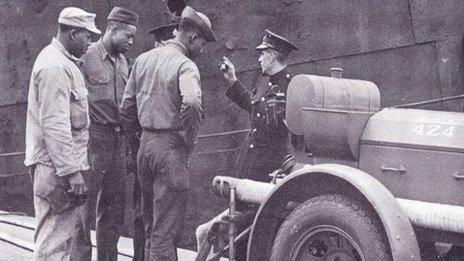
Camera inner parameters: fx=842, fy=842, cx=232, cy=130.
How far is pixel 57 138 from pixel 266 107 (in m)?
1.92

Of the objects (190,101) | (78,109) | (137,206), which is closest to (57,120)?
(78,109)

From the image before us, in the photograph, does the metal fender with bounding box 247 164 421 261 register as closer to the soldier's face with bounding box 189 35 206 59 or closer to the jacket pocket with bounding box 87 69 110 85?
the soldier's face with bounding box 189 35 206 59

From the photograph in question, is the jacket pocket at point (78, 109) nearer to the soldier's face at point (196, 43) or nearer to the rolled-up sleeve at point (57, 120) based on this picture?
the rolled-up sleeve at point (57, 120)

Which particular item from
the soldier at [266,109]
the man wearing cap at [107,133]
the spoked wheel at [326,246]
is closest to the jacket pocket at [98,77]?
the man wearing cap at [107,133]

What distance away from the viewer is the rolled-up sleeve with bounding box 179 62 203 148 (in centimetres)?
534

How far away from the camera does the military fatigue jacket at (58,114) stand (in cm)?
476

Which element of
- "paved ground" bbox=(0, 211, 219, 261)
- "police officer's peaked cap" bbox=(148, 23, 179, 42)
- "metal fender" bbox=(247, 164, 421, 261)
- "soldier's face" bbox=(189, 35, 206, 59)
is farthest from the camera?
"police officer's peaked cap" bbox=(148, 23, 179, 42)

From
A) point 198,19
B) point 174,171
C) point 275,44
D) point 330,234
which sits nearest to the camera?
point 330,234

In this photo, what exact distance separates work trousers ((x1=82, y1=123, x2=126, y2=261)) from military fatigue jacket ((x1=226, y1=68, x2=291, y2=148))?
0.98m

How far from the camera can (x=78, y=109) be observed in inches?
198

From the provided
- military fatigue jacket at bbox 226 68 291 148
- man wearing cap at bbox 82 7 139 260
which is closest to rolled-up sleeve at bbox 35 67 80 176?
man wearing cap at bbox 82 7 139 260

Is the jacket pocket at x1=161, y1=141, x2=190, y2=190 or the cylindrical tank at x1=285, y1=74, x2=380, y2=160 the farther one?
the jacket pocket at x1=161, y1=141, x2=190, y2=190

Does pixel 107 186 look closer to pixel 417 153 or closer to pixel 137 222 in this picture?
pixel 137 222

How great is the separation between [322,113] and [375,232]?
943 millimetres
